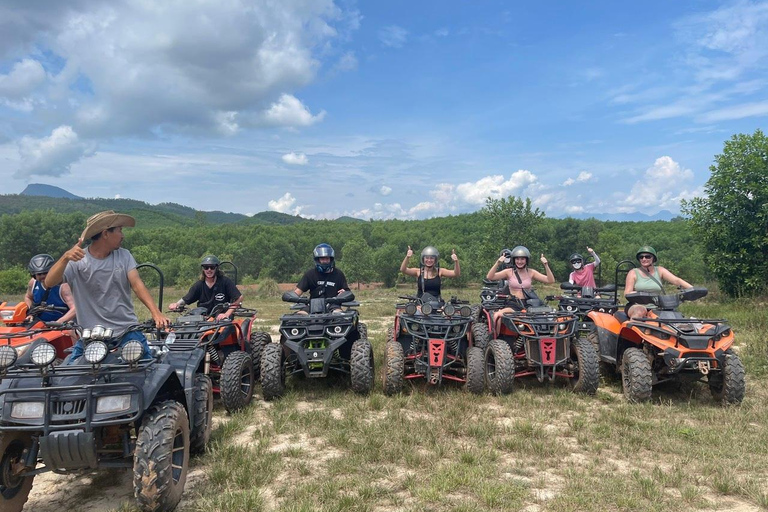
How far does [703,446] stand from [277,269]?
6781 cm

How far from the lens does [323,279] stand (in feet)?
24.6

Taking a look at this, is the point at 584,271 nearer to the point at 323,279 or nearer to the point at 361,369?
the point at 323,279

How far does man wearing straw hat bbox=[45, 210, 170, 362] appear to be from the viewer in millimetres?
3738

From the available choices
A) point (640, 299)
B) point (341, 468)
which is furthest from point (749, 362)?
point (341, 468)

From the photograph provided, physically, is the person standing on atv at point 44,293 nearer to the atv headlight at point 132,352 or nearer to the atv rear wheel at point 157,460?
the atv headlight at point 132,352

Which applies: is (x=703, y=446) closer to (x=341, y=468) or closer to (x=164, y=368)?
(x=341, y=468)

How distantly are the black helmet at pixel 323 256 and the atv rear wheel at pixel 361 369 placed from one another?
169cm

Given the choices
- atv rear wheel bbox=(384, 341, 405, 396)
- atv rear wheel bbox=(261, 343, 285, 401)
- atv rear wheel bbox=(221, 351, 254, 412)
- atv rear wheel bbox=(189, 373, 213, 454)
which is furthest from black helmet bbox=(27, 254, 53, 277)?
atv rear wheel bbox=(384, 341, 405, 396)

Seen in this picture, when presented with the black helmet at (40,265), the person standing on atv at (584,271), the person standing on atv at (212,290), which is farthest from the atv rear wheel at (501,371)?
the black helmet at (40,265)

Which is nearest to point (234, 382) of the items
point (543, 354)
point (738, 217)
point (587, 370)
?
point (543, 354)

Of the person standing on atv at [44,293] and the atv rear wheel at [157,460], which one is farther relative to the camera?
the person standing on atv at [44,293]

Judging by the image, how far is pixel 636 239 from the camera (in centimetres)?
6162

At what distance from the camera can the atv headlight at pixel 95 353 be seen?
3127 millimetres

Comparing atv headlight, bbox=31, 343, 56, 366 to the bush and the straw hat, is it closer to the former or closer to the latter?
the straw hat
